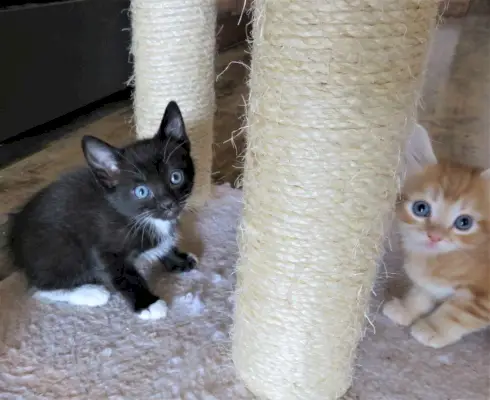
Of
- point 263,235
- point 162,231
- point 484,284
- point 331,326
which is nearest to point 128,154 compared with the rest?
point 162,231

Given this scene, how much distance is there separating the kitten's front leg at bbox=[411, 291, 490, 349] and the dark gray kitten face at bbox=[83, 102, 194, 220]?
57 centimetres

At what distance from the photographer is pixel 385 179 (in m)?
0.70

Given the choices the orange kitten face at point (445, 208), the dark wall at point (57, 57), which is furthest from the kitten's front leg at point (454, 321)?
the dark wall at point (57, 57)

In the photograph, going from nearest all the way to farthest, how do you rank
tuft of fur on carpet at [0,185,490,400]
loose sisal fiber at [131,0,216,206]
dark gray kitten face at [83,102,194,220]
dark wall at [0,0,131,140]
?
tuft of fur on carpet at [0,185,490,400], dark gray kitten face at [83,102,194,220], loose sisal fiber at [131,0,216,206], dark wall at [0,0,131,140]

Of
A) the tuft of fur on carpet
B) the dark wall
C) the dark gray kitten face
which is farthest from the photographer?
the dark wall

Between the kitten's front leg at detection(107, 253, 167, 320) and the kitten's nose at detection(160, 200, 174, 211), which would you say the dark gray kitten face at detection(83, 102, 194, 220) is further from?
the kitten's front leg at detection(107, 253, 167, 320)

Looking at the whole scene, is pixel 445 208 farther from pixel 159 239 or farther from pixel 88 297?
pixel 88 297

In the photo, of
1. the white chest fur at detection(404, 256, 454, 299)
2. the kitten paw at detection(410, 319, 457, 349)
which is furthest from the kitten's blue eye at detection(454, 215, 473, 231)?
the kitten paw at detection(410, 319, 457, 349)

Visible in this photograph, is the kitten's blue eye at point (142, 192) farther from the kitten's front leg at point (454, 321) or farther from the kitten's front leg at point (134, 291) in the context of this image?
the kitten's front leg at point (454, 321)

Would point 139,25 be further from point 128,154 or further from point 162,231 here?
point 162,231

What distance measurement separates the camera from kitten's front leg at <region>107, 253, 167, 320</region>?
1.03m

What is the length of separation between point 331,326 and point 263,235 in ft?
0.60

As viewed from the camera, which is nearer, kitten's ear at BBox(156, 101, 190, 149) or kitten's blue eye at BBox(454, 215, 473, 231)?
kitten's blue eye at BBox(454, 215, 473, 231)

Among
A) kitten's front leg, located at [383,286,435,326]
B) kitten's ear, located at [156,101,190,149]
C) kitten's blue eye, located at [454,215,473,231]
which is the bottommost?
kitten's front leg, located at [383,286,435,326]
